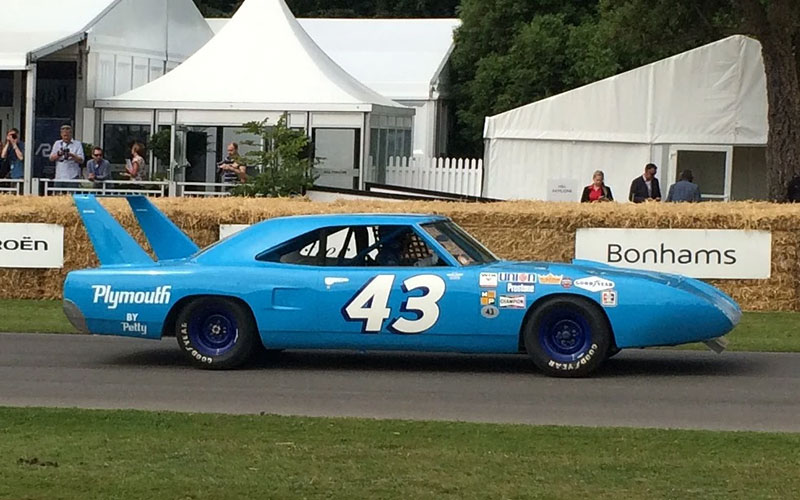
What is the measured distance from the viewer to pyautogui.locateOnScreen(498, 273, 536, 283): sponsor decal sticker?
444 inches

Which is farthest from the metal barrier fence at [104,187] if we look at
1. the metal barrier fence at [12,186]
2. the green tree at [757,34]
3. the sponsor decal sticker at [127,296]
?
the sponsor decal sticker at [127,296]

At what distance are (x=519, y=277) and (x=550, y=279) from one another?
0.24 m

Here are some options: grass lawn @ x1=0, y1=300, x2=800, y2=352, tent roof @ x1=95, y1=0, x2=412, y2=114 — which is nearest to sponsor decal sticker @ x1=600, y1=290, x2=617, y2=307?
grass lawn @ x1=0, y1=300, x2=800, y2=352

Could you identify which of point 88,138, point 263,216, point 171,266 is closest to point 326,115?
point 88,138

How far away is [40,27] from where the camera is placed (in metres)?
29.9

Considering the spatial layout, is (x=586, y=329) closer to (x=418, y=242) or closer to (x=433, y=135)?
(x=418, y=242)

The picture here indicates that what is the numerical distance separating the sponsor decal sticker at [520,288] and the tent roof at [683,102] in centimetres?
1765

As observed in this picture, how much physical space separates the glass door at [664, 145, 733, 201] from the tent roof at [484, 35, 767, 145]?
0.78 ft

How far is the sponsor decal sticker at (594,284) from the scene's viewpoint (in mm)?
11164

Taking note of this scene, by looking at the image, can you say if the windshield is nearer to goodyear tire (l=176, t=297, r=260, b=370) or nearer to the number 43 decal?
the number 43 decal

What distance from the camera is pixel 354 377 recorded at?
11.4 metres

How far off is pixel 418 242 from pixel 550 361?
4.71ft

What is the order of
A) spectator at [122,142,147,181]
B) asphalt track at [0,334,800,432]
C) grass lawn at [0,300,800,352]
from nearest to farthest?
asphalt track at [0,334,800,432], grass lawn at [0,300,800,352], spectator at [122,142,147,181]

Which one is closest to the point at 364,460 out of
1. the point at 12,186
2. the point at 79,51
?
the point at 12,186
